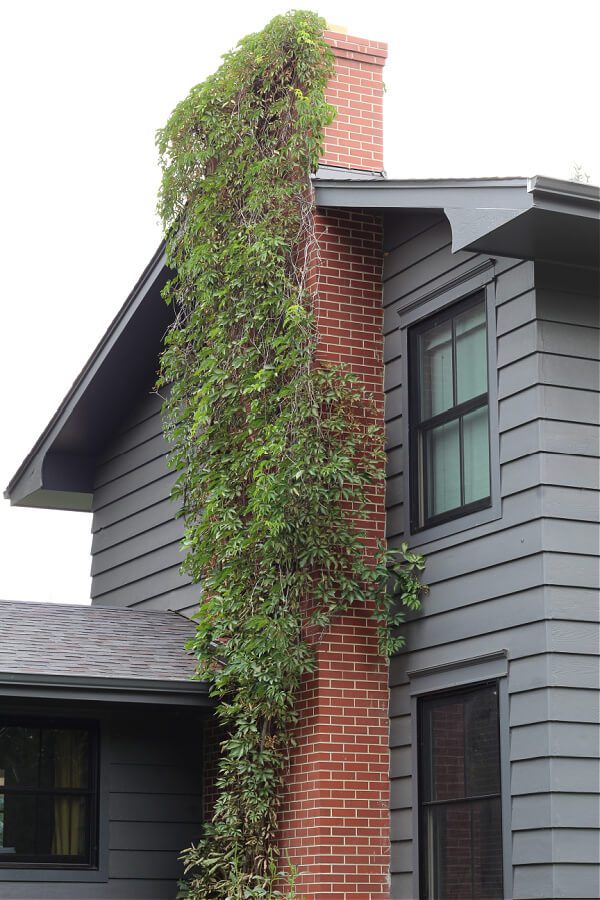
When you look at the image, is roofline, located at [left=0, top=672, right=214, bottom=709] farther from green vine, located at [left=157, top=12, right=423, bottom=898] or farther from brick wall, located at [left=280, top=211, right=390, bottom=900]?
brick wall, located at [left=280, top=211, right=390, bottom=900]

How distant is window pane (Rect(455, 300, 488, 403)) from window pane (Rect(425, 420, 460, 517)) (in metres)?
0.28

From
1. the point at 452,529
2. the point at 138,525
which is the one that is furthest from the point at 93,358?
the point at 452,529

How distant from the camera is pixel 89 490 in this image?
14.4m

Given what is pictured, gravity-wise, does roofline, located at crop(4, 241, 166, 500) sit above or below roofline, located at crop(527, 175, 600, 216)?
above

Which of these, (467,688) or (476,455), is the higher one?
(476,455)

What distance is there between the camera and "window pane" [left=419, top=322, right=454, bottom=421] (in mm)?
9156

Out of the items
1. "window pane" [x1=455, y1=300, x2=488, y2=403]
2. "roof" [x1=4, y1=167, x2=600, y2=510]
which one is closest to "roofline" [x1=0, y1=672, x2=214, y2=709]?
"window pane" [x1=455, y1=300, x2=488, y2=403]

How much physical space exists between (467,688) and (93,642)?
133 inches

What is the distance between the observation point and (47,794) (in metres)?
9.92

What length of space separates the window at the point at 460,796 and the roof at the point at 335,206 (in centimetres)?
276

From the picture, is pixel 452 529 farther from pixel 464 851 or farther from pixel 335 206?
pixel 335 206

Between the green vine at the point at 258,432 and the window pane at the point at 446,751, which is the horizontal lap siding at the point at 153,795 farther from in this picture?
the window pane at the point at 446,751

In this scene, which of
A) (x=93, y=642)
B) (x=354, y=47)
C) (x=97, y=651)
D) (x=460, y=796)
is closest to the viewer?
(x=460, y=796)

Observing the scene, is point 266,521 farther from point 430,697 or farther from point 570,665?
point 570,665
